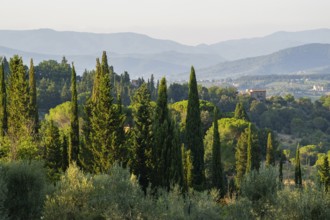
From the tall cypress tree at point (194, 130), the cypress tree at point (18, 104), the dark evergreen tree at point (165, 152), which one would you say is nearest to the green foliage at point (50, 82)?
the cypress tree at point (18, 104)

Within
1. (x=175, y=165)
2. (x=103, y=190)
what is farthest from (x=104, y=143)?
(x=103, y=190)

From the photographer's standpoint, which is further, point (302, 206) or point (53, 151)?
point (53, 151)

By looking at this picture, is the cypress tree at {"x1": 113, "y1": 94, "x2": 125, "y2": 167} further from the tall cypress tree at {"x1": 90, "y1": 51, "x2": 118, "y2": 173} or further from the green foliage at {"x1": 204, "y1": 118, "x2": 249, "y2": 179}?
the green foliage at {"x1": 204, "y1": 118, "x2": 249, "y2": 179}

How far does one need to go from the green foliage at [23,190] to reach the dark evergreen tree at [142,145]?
844 centimetres

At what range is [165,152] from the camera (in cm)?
3177

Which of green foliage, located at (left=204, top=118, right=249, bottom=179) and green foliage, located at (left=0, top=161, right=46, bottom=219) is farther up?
green foliage, located at (left=0, top=161, right=46, bottom=219)

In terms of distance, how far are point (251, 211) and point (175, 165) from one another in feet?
29.5

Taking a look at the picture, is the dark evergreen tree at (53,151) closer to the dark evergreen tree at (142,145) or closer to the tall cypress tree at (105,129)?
the tall cypress tree at (105,129)

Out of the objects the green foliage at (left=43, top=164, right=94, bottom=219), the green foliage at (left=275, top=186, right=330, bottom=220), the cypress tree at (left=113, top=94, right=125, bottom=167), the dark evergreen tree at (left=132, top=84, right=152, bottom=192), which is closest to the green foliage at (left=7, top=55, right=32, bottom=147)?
the cypress tree at (left=113, top=94, right=125, bottom=167)

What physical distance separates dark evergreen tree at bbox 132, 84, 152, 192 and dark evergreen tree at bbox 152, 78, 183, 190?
0.46m

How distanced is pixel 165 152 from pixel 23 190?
1082 cm

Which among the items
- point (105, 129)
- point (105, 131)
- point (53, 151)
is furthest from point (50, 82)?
point (105, 131)

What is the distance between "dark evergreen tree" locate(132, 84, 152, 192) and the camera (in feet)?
105

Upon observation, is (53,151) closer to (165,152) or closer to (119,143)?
A: (119,143)
